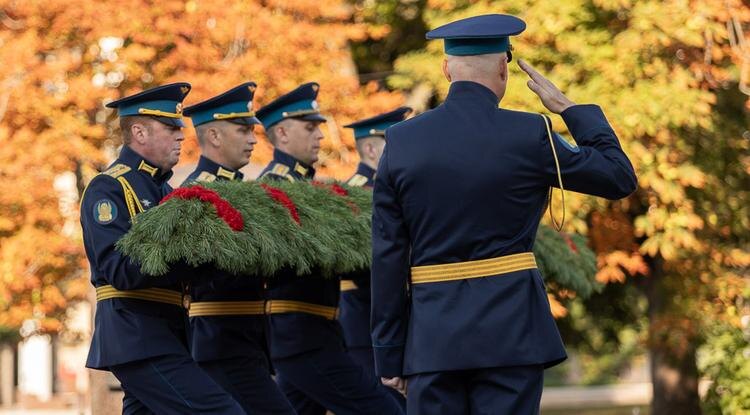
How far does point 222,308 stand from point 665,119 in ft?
20.2

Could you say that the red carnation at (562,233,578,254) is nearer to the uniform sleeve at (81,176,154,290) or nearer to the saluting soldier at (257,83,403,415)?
the saluting soldier at (257,83,403,415)

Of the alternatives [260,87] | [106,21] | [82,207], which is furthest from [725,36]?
[82,207]

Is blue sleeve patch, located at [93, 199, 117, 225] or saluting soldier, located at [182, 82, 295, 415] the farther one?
saluting soldier, located at [182, 82, 295, 415]

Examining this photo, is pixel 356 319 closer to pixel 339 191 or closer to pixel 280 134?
pixel 280 134

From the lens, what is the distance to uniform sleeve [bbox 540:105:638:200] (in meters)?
5.00

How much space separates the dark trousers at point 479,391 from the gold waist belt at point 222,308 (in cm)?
274

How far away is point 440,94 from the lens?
15.3 metres

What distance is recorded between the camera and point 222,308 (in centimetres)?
769

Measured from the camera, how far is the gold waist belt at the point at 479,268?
5.00 m

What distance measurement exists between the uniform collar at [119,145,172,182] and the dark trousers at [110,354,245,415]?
2.83 ft

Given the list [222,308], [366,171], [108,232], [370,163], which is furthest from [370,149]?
[108,232]

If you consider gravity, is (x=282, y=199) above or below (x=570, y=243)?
above

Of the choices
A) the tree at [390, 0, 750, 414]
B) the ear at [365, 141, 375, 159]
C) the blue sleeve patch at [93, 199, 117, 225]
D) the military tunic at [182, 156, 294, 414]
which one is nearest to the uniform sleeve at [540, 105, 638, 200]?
the blue sleeve patch at [93, 199, 117, 225]

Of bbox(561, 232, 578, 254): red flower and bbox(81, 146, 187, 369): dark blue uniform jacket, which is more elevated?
bbox(81, 146, 187, 369): dark blue uniform jacket
